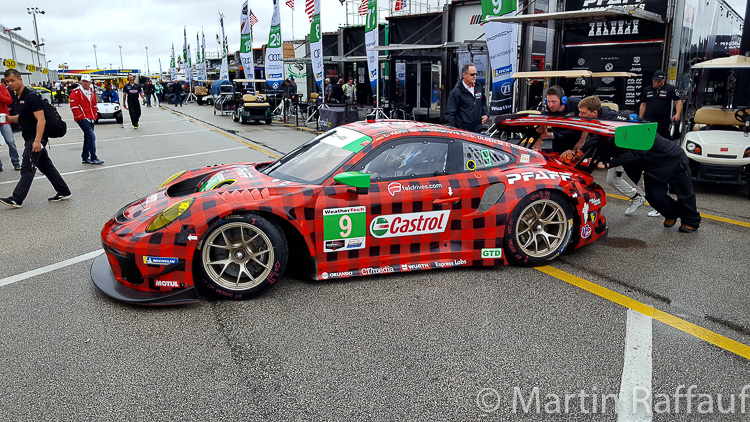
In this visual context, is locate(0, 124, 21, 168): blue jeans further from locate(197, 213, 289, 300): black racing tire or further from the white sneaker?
the white sneaker

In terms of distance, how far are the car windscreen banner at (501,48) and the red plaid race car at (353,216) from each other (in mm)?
7098

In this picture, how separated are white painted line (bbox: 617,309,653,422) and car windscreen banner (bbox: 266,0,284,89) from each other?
59.4 ft

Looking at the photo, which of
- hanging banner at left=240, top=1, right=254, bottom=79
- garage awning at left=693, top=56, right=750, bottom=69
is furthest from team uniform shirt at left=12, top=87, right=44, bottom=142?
hanging banner at left=240, top=1, right=254, bottom=79

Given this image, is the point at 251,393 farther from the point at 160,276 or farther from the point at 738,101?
the point at 738,101

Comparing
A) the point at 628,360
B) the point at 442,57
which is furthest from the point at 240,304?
the point at 442,57

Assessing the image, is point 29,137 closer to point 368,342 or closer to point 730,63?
point 368,342

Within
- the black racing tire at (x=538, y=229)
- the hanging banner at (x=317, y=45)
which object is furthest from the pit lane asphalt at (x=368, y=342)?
the hanging banner at (x=317, y=45)

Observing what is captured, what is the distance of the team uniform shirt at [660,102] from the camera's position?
30.7 feet

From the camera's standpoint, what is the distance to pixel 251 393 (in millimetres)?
2879

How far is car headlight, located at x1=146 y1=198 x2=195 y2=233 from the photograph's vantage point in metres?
3.80

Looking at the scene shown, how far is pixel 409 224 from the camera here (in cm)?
432

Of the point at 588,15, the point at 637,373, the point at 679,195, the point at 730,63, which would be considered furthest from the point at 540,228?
the point at 588,15

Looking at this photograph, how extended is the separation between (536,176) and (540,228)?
460mm

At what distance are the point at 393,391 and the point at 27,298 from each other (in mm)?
3018
